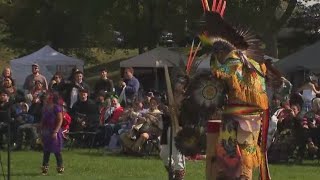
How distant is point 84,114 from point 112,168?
352 centimetres

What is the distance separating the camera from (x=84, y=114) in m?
15.9

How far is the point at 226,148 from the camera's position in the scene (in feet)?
23.8

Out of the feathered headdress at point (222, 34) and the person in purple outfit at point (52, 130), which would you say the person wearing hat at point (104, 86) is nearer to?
the person in purple outfit at point (52, 130)

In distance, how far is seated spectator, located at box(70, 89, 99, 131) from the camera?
15.8m

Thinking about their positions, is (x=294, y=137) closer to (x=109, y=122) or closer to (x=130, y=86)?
(x=109, y=122)

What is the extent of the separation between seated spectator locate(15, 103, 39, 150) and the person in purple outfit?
3.34m

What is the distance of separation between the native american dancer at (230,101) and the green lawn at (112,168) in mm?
4078

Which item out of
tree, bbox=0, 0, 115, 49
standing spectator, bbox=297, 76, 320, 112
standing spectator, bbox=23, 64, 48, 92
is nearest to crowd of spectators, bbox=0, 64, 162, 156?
standing spectator, bbox=23, 64, 48, 92

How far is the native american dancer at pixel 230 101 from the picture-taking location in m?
7.16

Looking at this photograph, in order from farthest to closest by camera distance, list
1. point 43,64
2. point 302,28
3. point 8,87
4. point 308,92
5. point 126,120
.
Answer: point 302,28
point 43,64
point 8,87
point 308,92
point 126,120

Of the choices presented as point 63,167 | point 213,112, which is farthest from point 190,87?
point 63,167

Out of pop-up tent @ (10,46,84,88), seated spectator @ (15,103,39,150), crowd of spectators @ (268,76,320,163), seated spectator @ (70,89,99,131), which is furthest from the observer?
pop-up tent @ (10,46,84,88)

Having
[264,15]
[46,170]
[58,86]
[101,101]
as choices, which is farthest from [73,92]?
[264,15]

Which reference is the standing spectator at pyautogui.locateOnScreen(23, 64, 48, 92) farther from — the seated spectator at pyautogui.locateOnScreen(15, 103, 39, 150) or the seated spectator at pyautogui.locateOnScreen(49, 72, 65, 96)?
the seated spectator at pyautogui.locateOnScreen(15, 103, 39, 150)
